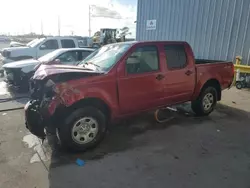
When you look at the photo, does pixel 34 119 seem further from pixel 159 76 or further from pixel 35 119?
pixel 159 76

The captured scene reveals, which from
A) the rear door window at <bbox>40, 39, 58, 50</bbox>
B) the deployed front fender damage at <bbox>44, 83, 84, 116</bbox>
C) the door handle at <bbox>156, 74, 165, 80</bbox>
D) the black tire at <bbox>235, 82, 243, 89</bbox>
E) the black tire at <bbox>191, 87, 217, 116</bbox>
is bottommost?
the black tire at <bbox>235, 82, 243, 89</bbox>

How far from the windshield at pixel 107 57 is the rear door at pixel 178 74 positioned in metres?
0.97

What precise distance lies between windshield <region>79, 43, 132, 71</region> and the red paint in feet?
0.42

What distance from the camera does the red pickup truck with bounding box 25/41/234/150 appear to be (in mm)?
3461

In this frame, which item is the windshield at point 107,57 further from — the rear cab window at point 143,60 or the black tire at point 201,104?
the black tire at point 201,104

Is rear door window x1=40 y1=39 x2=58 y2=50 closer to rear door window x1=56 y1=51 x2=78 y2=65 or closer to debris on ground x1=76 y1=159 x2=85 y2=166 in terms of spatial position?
rear door window x1=56 y1=51 x2=78 y2=65

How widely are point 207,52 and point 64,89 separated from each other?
9.46 metres

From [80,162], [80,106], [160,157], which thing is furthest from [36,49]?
[160,157]

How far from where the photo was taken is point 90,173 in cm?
315

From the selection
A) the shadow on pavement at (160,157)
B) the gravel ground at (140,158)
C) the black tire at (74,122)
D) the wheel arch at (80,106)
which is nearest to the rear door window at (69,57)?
the gravel ground at (140,158)

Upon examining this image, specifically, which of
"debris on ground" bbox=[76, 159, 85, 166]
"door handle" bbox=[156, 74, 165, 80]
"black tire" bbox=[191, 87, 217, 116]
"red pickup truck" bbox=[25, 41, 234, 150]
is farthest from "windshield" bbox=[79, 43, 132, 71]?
"black tire" bbox=[191, 87, 217, 116]

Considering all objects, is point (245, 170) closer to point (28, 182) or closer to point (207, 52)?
point (28, 182)

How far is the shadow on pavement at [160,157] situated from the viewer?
301cm

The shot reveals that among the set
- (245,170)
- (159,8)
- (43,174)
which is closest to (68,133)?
(43,174)
